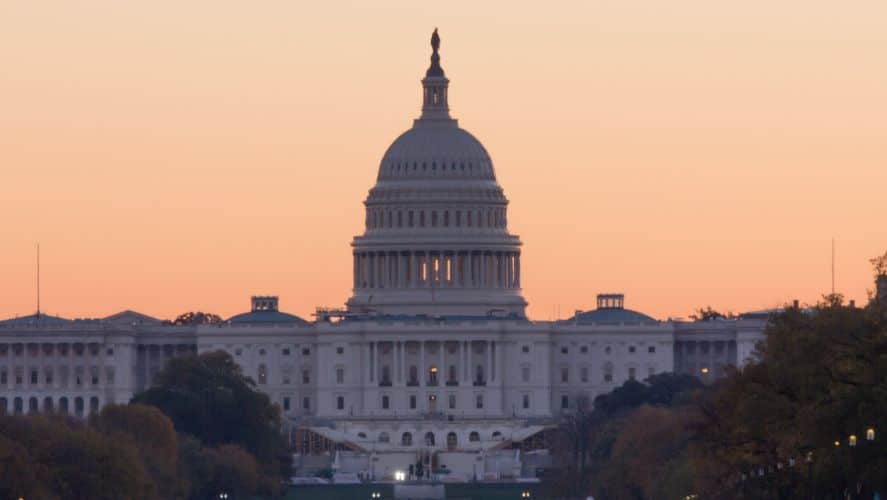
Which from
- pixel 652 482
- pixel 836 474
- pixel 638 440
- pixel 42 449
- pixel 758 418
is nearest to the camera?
pixel 836 474

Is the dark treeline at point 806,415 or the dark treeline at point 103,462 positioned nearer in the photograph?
the dark treeline at point 806,415

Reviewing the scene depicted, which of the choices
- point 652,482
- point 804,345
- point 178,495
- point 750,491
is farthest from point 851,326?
point 178,495

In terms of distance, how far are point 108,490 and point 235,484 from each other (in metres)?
38.8

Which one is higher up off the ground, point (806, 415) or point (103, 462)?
point (103, 462)

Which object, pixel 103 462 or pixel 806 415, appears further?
pixel 103 462

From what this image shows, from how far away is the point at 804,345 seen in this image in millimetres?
130750

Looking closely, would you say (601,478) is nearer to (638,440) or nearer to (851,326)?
(638,440)

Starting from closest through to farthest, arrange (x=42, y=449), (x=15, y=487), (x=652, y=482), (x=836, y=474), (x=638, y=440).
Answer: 1. (x=836, y=474)
2. (x=15, y=487)
3. (x=42, y=449)
4. (x=652, y=482)
5. (x=638, y=440)

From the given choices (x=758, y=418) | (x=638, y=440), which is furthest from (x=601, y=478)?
(x=758, y=418)

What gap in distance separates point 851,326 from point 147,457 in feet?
197

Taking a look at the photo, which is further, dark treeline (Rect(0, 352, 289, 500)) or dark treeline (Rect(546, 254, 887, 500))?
dark treeline (Rect(0, 352, 289, 500))

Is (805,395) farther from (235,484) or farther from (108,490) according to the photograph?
(235,484)

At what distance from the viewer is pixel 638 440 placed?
194 metres

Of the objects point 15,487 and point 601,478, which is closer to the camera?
point 15,487
